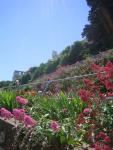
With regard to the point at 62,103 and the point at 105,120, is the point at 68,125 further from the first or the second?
the point at 62,103

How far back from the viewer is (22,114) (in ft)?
24.5

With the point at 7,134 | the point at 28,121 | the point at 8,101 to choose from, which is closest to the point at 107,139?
the point at 28,121

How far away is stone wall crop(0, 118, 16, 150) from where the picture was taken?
791 centimetres

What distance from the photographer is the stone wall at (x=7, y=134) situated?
7906mm

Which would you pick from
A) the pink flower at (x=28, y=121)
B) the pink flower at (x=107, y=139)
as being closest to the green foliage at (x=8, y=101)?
the pink flower at (x=28, y=121)

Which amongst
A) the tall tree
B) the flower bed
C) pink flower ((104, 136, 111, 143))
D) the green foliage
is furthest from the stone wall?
the tall tree

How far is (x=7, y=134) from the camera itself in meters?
8.25

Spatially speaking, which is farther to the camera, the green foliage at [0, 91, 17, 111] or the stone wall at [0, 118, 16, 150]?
the green foliage at [0, 91, 17, 111]

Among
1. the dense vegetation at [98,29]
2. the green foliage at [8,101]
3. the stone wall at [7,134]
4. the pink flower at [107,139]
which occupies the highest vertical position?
the dense vegetation at [98,29]

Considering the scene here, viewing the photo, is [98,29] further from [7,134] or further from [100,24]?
[7,134]

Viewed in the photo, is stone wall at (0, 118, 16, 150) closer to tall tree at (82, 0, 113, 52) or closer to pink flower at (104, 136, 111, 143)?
pink flower at (104, 136, 111, 143)

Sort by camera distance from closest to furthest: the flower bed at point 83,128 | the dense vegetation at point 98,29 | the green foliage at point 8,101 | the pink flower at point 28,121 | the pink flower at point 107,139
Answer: the pink flower at point 107,139, the flower bed at point 83,128, the pink flower at point 28,121, the green foliage at point 8,101, the dense vegetation at point 98,29

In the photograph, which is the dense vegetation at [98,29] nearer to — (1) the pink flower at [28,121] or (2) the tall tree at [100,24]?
(2) the tall tree at [100,24]

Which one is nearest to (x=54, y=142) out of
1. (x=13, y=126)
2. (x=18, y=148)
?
(x=18, y=148)
